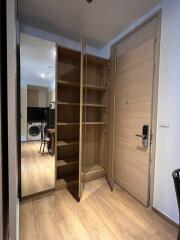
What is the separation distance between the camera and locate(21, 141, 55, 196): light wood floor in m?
2.06

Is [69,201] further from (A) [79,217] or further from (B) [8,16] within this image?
(B) [8,16]

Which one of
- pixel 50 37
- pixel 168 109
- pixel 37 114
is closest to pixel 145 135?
pixel 168 109

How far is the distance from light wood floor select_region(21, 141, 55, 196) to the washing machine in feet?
0.21

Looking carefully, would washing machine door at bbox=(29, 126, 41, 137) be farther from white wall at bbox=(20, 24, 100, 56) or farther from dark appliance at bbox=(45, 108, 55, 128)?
white wall at bbox=(20, 24, 100, 56)

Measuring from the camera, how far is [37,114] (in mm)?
2189

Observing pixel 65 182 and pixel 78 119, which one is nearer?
pixel 65 182

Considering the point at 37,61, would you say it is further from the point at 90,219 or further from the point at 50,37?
the point at 90,219

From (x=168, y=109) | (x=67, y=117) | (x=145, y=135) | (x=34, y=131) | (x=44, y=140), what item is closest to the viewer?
(x=168, y=109)

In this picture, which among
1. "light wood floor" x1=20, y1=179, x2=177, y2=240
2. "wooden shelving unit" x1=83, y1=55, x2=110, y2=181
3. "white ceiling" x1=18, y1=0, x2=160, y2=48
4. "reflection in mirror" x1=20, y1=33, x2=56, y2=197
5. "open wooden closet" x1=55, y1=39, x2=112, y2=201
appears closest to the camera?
"light wood floor" x1=20, y1=179, x2=177, y2=240

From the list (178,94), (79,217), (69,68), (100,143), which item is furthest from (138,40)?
(79,217)

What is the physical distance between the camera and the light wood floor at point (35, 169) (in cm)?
206

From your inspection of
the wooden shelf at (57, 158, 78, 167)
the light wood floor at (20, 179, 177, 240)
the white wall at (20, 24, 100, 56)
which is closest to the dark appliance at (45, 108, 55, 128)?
the wooden shelf at (57, 158, 78, 167)

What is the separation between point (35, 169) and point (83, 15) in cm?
241

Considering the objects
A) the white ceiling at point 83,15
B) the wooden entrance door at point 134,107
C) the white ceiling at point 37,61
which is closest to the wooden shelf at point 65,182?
the wooden entrance door at point 134,107
